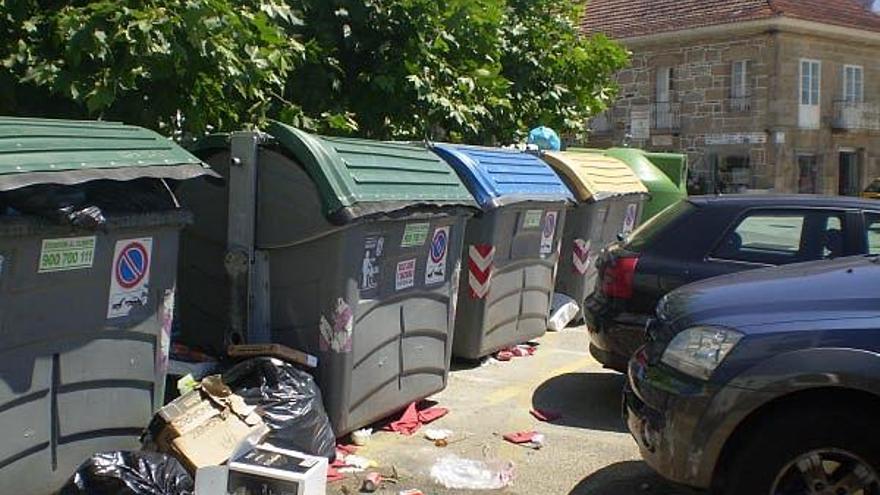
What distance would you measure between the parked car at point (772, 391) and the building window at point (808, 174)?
28.4 m

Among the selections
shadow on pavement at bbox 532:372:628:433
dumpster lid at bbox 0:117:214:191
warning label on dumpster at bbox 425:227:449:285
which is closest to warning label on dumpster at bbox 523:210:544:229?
shadow on pavement at bbox 532:372:628:433

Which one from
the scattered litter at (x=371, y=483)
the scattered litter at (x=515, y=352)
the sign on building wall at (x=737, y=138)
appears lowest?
the scattered litter at (x=371, y=483)

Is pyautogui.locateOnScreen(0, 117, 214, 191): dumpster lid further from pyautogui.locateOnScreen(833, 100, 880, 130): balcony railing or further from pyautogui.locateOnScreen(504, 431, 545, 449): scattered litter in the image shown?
pyautogui.locateOnScreen(833, 100, 880, 130): balcony railing

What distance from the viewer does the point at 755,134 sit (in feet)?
97.4

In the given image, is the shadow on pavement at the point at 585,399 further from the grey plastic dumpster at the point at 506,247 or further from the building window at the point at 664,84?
the building window at the point at 664,84

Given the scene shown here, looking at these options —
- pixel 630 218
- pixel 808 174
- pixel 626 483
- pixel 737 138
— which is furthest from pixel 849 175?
pixel 626 483

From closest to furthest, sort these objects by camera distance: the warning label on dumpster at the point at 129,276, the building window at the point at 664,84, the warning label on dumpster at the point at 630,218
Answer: the warning label on dumpster at the point at 129,276 → the warning label on dumpster at the point at 630,218 → the building window at the point at 664,84

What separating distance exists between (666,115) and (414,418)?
90.6 ft

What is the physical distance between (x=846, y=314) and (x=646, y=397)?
2.94 ft

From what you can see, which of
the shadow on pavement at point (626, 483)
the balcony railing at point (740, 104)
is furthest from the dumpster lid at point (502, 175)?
the balcony railing at point (740, 104)

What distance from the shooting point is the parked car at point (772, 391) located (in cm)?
357

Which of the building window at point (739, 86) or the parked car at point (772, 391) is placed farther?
the building window at point (739, 86)

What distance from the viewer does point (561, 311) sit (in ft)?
30.0

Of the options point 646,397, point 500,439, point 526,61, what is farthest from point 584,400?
point 526,61
